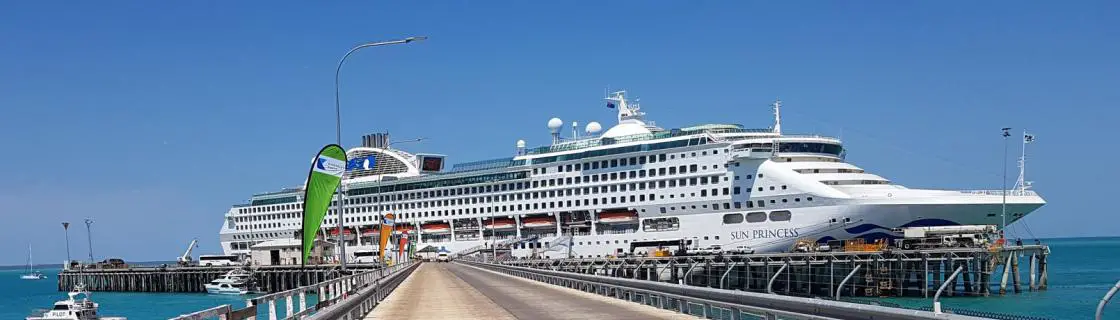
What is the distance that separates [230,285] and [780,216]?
5229 cm

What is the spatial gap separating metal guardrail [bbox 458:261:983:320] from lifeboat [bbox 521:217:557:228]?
6322 centimetres

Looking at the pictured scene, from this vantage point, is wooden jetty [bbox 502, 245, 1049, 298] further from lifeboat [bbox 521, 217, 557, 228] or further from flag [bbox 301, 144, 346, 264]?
flag [bbox 301, 144, 346, 264]

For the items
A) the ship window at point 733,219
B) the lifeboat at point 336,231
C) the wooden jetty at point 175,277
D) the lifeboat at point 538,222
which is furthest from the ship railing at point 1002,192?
the lifeboat at point 336,231

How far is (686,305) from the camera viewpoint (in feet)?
62.7

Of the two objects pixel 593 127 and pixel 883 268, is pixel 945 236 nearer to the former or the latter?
pixel 883 268

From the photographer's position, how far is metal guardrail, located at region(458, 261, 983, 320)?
10.9 m

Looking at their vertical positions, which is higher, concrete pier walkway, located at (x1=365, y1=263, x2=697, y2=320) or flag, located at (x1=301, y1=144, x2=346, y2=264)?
flag, located at (x1=301, y1=144, x2=346, y2=264)

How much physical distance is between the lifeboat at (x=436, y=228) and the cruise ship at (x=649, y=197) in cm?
13

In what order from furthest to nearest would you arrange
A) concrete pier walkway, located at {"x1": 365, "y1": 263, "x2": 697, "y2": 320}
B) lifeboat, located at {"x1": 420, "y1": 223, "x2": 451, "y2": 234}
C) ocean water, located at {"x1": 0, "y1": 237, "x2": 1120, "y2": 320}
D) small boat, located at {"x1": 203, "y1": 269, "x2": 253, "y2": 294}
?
1. lifeboat, located at {"x1": 420, "y1": 223, "x2": 451, "y2": 234}
2. small boat, located at {"x1": 203, "y1": 269, "x2": 253, "y2": 294}
3. ocean water, located at {"x1": 0, "y1": 237, "x2": 1120, "y2": 320}
4. concrete pier walkway, located at {"x1": 365, "y1": 263, "x2": 697, "y2": 320}

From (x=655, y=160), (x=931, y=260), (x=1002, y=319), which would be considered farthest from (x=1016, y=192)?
(x=1002, y=319)

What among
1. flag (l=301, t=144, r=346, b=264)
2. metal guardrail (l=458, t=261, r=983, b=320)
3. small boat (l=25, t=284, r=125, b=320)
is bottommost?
small boat (l=25, t=284, r=125, b=320)

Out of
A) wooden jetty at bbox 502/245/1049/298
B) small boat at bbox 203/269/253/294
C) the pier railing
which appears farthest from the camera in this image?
small boat at bbox 203/269/253/294

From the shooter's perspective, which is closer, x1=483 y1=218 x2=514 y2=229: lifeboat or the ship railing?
the ship railing

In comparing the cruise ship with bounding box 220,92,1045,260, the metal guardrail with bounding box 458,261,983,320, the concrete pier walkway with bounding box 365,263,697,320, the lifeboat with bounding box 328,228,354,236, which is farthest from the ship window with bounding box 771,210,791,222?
the lifeboat with bounding box 328,228,354,236
